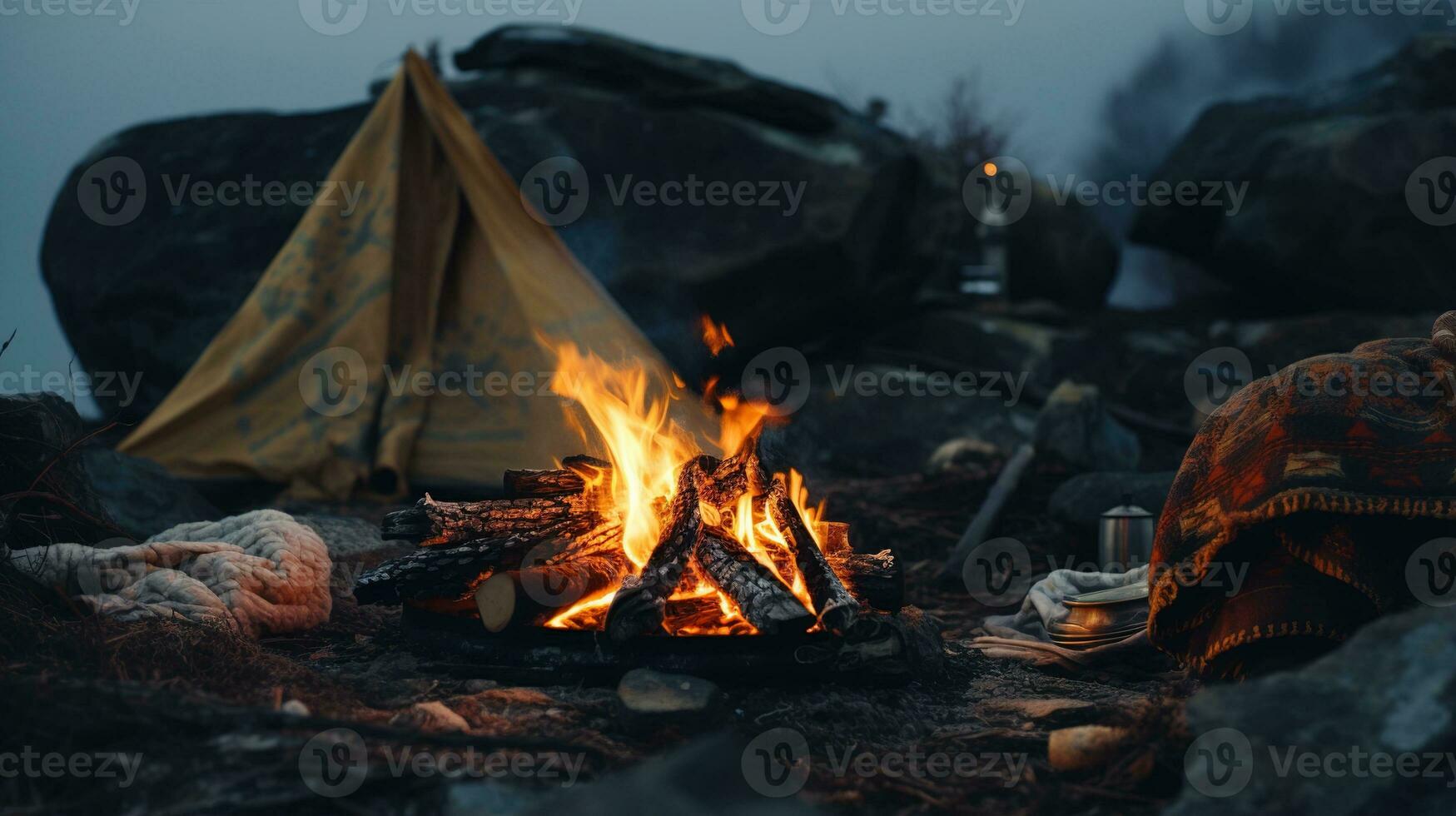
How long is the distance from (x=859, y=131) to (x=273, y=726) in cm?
711

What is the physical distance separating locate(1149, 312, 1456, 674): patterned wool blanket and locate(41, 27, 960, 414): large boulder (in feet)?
16.6

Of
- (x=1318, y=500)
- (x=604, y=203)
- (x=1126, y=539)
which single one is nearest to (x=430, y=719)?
(x=1318, y=500)

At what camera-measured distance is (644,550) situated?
10.0ft

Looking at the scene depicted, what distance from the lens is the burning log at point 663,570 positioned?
99.2 inches

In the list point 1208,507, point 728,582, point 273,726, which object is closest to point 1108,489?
point 1208,507

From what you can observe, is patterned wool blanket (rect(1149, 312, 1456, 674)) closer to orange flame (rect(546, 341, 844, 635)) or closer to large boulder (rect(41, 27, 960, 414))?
orange flame (rect(546, 341, 844, 635))

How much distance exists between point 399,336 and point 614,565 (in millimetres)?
3980

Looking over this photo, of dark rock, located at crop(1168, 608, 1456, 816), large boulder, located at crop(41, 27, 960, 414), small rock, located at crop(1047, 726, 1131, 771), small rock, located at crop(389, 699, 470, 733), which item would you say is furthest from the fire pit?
large boulder, located at crop(41, 27, 960, 414)

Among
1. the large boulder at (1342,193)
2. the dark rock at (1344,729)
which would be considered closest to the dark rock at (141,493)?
the dark rock at (1344,729)

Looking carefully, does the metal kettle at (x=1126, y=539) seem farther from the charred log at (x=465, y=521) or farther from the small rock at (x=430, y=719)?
the small rock at (x=430, y=719)

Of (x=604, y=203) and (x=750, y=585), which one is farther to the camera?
(x=604, y=203)

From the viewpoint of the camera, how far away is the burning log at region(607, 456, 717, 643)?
2.52 metres

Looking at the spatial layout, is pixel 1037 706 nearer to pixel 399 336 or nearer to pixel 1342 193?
pixel 399 336

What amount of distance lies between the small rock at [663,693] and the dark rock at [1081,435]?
4.06 meters
